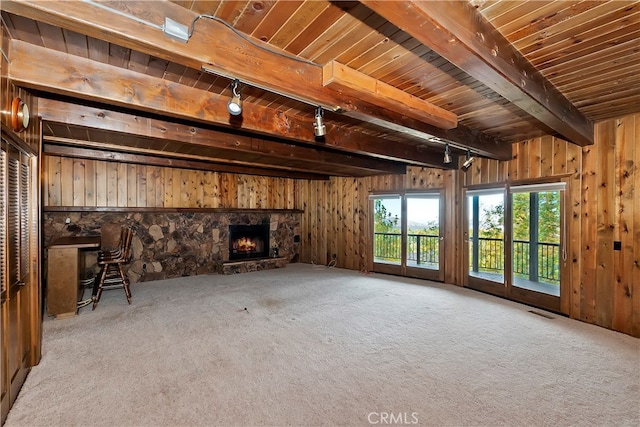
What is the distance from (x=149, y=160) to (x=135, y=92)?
3.16 metres

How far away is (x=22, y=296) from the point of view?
2.22 metres

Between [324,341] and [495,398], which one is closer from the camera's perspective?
[495,398]

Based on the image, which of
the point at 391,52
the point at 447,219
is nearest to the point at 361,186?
the point at 447,219

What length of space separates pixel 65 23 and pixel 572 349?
456cm

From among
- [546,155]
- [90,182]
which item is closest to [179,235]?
[90,182]

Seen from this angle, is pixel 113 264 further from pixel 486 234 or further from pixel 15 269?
pixel 486 234

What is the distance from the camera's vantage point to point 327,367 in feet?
8.08

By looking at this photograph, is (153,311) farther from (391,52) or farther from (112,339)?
(391,52)

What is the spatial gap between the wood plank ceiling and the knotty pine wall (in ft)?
1.95

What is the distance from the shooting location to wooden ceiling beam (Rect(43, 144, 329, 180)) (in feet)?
14.0

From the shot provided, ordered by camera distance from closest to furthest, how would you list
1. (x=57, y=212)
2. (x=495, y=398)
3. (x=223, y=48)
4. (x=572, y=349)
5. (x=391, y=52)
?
(x=223, y=48) → (x=391, y=52) → (x=495, y=398) → (x=572, y=349) → (x=57, y=212)

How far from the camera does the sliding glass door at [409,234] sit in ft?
18.6

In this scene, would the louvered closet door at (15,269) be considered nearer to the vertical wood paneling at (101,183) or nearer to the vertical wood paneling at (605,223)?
the vertical wood paneling at (101,183)

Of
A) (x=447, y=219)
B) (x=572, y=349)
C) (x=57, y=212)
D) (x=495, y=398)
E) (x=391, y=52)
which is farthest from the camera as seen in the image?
(x=447, y=219)
